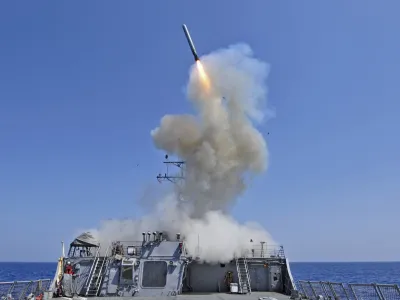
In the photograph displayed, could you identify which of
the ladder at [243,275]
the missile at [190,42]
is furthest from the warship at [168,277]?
the missile at [190,42]

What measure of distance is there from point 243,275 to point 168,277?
14.5ft

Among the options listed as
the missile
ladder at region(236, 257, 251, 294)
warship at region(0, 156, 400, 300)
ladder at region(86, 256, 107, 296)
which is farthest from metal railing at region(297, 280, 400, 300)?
the missile

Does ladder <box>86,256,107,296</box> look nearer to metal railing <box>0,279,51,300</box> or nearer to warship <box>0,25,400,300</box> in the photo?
warship <box>0,25,400,300</box>

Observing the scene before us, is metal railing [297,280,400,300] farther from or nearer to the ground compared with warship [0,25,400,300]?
nearer to the ground

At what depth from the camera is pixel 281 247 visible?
25.3 m

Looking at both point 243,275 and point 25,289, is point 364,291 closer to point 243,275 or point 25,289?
point 243,275

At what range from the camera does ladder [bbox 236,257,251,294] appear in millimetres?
22203

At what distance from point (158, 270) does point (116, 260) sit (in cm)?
227

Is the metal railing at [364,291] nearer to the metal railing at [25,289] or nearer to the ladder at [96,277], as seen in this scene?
the ladder at [96,277]

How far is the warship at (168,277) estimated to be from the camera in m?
21.0

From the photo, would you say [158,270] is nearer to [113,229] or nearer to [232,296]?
[232,296]

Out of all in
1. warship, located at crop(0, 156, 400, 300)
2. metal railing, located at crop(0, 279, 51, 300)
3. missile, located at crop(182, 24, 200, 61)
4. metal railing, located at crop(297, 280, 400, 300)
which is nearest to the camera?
metal railing, located at crop(297, 280, 400, 300)

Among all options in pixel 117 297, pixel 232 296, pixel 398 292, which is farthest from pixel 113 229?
pixel 398 292

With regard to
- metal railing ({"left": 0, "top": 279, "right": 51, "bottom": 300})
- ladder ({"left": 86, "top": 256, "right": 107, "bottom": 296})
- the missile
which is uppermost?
the missile
